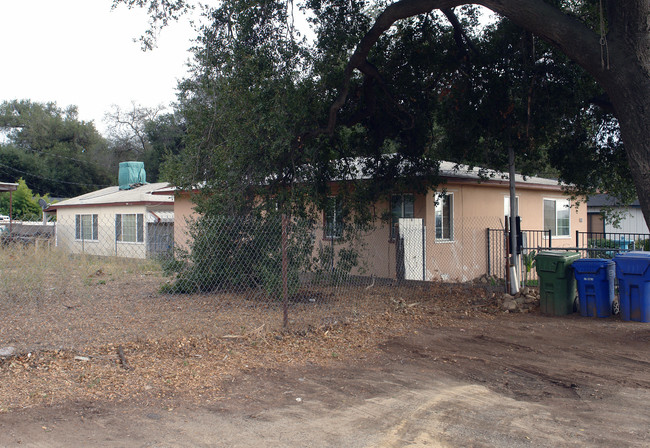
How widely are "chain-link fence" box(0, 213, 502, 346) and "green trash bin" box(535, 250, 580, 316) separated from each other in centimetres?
285

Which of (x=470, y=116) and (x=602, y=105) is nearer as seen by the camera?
(x=602, y=105)

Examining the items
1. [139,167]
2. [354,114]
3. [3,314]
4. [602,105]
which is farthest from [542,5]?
[139,167]

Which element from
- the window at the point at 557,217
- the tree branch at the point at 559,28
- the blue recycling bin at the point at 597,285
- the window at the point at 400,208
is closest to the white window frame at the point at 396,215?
the window at the point at 400,208

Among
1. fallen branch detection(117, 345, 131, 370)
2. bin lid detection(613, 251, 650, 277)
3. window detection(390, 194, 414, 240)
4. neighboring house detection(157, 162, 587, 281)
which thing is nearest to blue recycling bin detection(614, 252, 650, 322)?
bin lid detection(613, 251, 650, 277)

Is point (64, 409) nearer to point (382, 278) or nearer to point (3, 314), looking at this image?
point (3, 314)

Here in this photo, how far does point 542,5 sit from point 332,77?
4.12m

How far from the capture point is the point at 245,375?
6.06m

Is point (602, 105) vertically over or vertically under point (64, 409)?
over

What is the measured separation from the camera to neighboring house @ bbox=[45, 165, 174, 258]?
22.3 meters

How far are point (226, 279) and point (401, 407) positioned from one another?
6419 millimetres

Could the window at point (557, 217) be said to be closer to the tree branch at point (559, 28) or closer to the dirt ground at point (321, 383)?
the dirt ground at point (321, 383)

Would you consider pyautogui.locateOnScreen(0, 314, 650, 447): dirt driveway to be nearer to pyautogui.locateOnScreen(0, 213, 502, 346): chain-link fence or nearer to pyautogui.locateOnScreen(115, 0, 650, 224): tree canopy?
pyautogui.locateOnScreen(0, 213, 502, 346): chain-link fence

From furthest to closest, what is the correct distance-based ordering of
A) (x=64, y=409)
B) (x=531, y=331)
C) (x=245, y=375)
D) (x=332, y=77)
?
(x=332, y=77), (x=531, y=331), (x=245, y=375), (x=64, y=409)

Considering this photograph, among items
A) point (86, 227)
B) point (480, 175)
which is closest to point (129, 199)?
point (86, 227)
